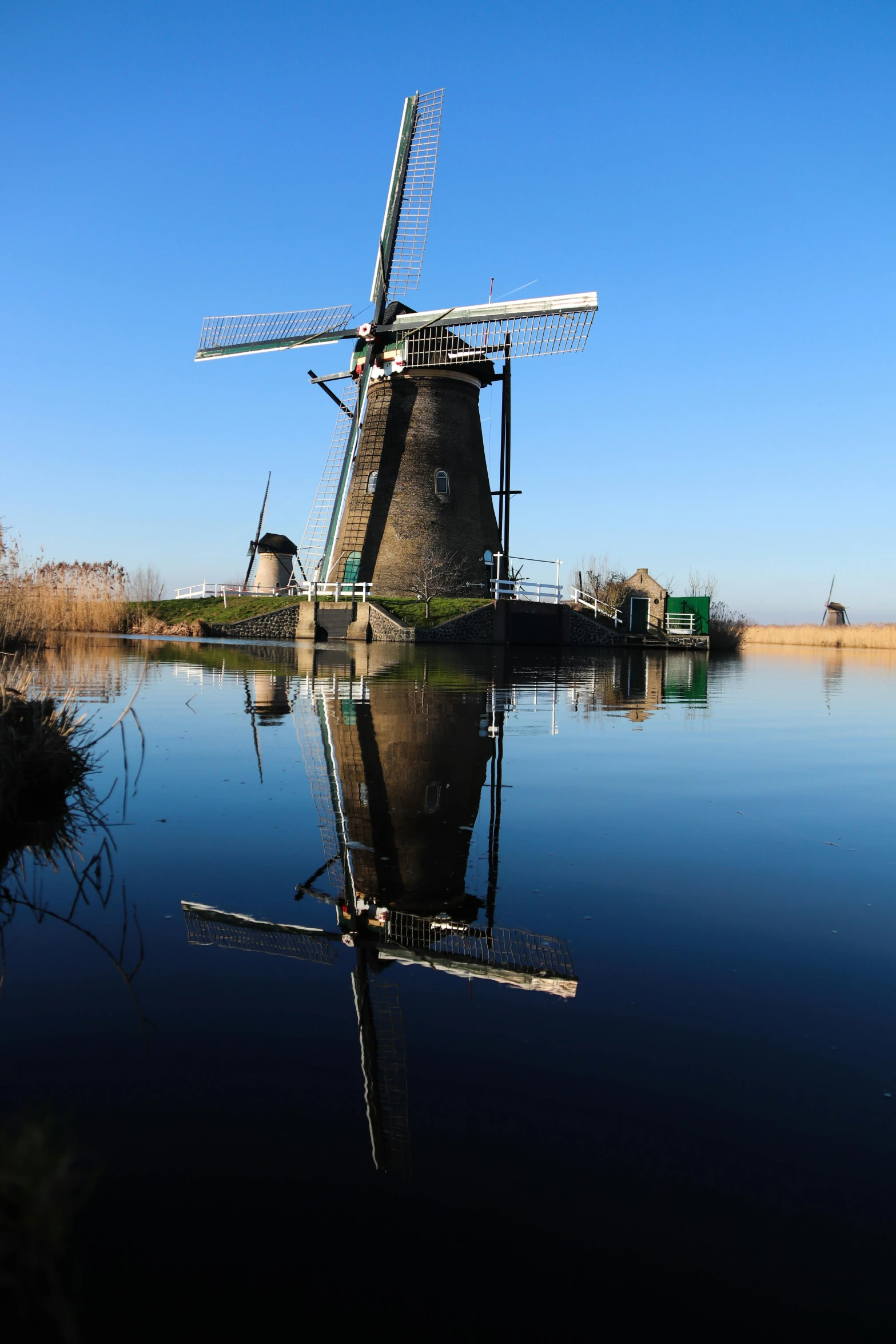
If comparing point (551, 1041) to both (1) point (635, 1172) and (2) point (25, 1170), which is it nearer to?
(1) point (635, 1172)

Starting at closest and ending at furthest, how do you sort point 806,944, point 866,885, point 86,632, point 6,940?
1. point 6,940
2. point 806,944
3. point 866,885
4. point 86,632

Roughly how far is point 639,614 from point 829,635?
14177mm

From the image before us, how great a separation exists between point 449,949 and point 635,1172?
1.28 meters

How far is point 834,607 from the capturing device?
7094 centimetres

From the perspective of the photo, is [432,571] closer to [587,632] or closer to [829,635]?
[587,632]

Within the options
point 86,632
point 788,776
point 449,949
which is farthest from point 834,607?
point 449,949

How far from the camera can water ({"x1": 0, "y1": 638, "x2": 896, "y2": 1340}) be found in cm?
165

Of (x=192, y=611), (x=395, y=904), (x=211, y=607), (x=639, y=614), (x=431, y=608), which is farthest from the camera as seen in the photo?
(x=639, y=614)

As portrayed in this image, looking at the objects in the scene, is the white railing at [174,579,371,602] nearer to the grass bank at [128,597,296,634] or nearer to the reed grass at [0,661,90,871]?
the grass bank at [128,597,296,634]

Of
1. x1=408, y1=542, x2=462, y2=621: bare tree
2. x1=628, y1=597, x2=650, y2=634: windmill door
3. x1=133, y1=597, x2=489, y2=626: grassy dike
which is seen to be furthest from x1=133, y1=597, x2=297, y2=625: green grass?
x1=628, y1=597, x2=650, y2=634: windmill door

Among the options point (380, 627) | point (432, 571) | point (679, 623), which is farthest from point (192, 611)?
point (679, 623)

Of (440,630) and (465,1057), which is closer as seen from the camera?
(465,1057)

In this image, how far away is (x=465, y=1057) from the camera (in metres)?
2.41

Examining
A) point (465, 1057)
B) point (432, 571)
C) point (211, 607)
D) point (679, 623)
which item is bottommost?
point (465, 1057)
